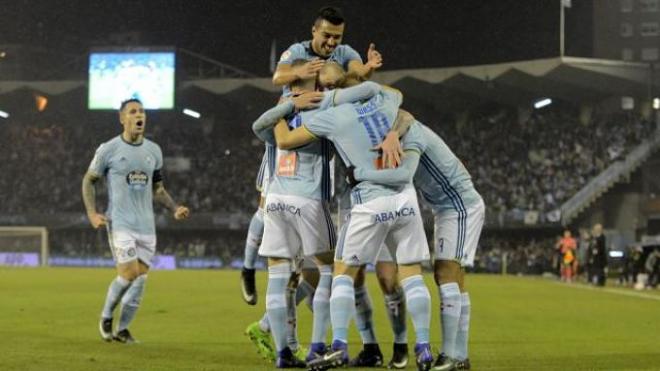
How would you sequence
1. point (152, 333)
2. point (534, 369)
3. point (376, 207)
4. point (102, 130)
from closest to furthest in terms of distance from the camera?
point (376, 207) → point (534, 369) → point (152, 333) → point (102, 130)

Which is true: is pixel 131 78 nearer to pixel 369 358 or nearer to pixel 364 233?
pixel 369 358

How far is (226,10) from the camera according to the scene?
5709cm

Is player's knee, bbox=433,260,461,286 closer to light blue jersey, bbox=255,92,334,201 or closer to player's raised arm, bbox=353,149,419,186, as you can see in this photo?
player's raised arm, bbox=353,149,419,186

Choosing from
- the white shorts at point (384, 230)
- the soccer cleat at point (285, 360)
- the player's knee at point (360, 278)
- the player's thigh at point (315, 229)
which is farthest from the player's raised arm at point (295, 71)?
the soccer cleat at point (285, 360)

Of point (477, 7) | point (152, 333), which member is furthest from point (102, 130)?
point (152, 333)

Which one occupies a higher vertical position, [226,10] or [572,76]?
[226,10]

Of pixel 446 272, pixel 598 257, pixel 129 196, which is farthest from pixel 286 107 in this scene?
pixel 598 257

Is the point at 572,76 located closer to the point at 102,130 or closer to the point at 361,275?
the point at 102,130

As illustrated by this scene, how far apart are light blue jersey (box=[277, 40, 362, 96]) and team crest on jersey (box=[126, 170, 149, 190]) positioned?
386cm

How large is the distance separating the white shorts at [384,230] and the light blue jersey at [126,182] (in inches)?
188

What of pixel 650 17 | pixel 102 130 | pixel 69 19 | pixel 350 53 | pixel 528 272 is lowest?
pixel 528 272

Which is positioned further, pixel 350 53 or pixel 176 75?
pixel 176 75

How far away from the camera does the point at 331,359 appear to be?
7.73 m

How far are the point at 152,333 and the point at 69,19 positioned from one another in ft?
147
